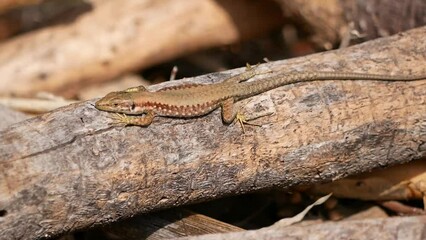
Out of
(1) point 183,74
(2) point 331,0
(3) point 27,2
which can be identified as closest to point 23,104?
(3) point 27,2

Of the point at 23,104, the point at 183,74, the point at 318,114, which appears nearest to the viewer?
the point at 318,114

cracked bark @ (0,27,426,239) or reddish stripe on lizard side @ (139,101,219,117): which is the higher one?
reddish stripe on lizard side @ (139,101,219,117)

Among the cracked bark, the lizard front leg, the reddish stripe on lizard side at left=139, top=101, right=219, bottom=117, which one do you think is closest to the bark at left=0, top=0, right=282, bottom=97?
the cracked bark

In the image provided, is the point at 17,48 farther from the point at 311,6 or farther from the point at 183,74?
the point at 311,6

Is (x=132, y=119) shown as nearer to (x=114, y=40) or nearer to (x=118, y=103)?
(x=118, y=103)

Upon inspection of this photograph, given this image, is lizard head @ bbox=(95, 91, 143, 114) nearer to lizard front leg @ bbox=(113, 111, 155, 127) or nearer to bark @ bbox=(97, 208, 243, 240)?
lizard front leg @ bbox=(113, 111, 155, 127)

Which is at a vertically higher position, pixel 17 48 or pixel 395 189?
pixel 17 48

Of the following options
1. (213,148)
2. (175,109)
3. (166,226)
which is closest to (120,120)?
(175,109)
